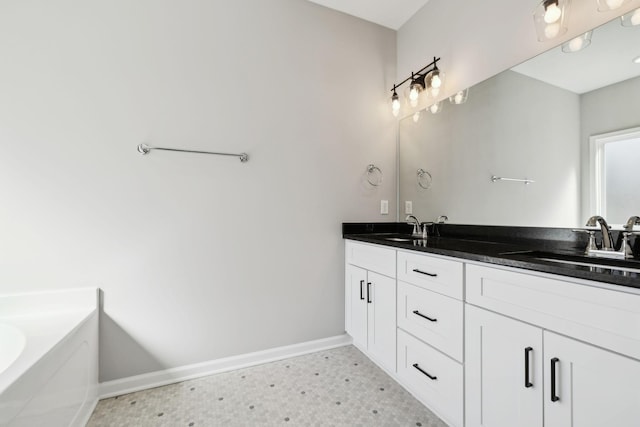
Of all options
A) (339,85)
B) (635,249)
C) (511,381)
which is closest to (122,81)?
(339,85)

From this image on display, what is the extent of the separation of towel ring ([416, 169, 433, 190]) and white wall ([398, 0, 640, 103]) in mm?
548

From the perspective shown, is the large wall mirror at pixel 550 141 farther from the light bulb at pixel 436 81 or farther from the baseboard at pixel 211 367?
the baseboard at pixel 211 367

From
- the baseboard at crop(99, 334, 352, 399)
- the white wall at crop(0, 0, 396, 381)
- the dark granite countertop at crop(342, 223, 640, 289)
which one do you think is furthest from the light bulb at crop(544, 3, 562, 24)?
the baseboard at crop(99, 334, 352, 399)

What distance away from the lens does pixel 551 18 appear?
51.1 inches

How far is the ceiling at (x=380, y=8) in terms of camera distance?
207 cm

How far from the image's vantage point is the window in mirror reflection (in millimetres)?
1115

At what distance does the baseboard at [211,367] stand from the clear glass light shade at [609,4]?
2.25 m

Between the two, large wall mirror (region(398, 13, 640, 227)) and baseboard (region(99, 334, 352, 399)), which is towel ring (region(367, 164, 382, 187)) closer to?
large wall mirror (region(398, 13, 640, 227))

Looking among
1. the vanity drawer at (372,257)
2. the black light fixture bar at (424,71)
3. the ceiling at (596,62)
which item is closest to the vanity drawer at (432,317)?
the vanity drawer at (372,257)

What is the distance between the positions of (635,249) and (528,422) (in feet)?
2.56

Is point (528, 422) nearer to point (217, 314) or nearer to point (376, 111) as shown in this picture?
point (217, 314)

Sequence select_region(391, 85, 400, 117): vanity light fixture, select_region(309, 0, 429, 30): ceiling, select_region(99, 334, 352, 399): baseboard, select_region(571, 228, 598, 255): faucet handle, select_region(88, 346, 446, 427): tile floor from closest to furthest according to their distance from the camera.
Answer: select_region(571, 228, 598, 255): faucet handle, select_region(88, 346, 446, 427): tile floor, select_region(99, 334, 352, 399): baseboard, select_region(309, 0, 429, 30): ceiling, select_region(391, 85, 400, 117): vanity light fixture

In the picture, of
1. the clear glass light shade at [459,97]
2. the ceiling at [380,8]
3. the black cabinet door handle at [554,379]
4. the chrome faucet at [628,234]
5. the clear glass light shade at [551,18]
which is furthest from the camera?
the ceiling at [380,8]

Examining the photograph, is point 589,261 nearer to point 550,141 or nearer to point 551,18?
point 550,141
